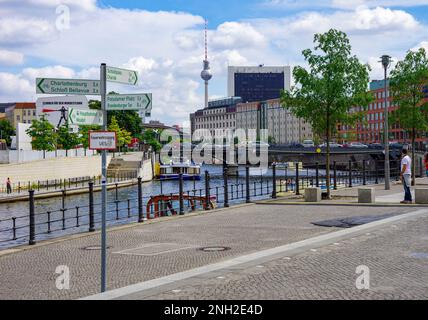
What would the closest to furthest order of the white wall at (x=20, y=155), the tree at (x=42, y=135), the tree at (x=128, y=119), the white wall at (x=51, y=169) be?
the white wall at (x=51, y=169) → the white wall at (x=20, y=155) → the tree at (x=42, y=135) → the tree at (x=128, y=119)

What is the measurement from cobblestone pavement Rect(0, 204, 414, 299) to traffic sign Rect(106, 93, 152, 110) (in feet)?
9.54

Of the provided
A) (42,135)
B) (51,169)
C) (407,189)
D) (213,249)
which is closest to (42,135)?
(42,135)

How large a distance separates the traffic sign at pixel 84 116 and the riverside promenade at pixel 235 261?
2.57m

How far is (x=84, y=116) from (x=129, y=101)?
28.1 inches

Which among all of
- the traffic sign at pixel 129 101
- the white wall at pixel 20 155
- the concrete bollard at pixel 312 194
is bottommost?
the concrete bollard at pixel 312 194

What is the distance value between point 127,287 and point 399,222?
33.7ft

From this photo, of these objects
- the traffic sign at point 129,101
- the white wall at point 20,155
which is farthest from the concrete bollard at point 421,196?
the white wall at point 20,155

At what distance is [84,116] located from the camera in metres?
9.26

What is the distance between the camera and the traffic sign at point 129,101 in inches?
368

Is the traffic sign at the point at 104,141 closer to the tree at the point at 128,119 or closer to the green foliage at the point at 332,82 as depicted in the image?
the green foliage at the point at 332,82

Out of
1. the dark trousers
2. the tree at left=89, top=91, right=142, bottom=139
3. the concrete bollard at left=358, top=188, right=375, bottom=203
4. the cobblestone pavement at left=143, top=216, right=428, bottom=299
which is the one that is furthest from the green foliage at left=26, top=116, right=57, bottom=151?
the cobblestone pavement at left=143, top=216, right=428, bottom=299

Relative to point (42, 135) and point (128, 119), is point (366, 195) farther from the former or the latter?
point (128, 119)

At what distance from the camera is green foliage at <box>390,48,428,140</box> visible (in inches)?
1415
